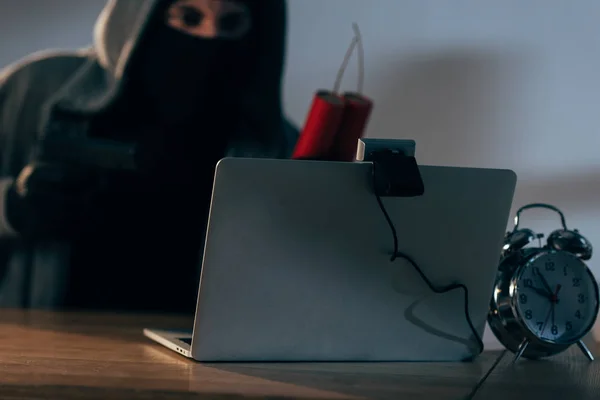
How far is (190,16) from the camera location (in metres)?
2.22

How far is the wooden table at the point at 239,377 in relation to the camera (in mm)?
884

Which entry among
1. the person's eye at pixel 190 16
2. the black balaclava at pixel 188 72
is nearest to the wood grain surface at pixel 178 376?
the black balaclava at pixel 188 72

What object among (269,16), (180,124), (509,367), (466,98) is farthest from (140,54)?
(509,367)

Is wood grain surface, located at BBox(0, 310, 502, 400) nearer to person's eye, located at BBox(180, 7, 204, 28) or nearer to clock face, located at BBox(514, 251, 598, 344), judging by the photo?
clock face, located at BBox(514, 251, 598, 344)

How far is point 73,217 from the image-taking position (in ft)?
7.15

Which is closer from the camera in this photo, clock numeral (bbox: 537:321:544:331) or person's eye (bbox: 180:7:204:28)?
A: clock numeral (bbox: 537:321:544:331)

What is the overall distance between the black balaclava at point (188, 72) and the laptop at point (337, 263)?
1157 mm

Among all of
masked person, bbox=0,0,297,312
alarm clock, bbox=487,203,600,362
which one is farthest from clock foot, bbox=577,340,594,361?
masked person, bbox=0,0,297,312

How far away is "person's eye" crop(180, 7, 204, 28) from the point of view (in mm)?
2215

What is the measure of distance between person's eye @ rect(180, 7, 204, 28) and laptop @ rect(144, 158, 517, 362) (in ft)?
4.15

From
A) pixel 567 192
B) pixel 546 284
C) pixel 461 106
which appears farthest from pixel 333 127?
pixel 546 284

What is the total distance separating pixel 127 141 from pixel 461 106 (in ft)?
3.07

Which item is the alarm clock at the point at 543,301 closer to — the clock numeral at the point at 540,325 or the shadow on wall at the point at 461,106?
the clock numeral at the point at 540,325

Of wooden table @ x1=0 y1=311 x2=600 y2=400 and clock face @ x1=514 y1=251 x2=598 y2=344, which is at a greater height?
clock face @ x1=514 y1=251 x2=598 y2=344
